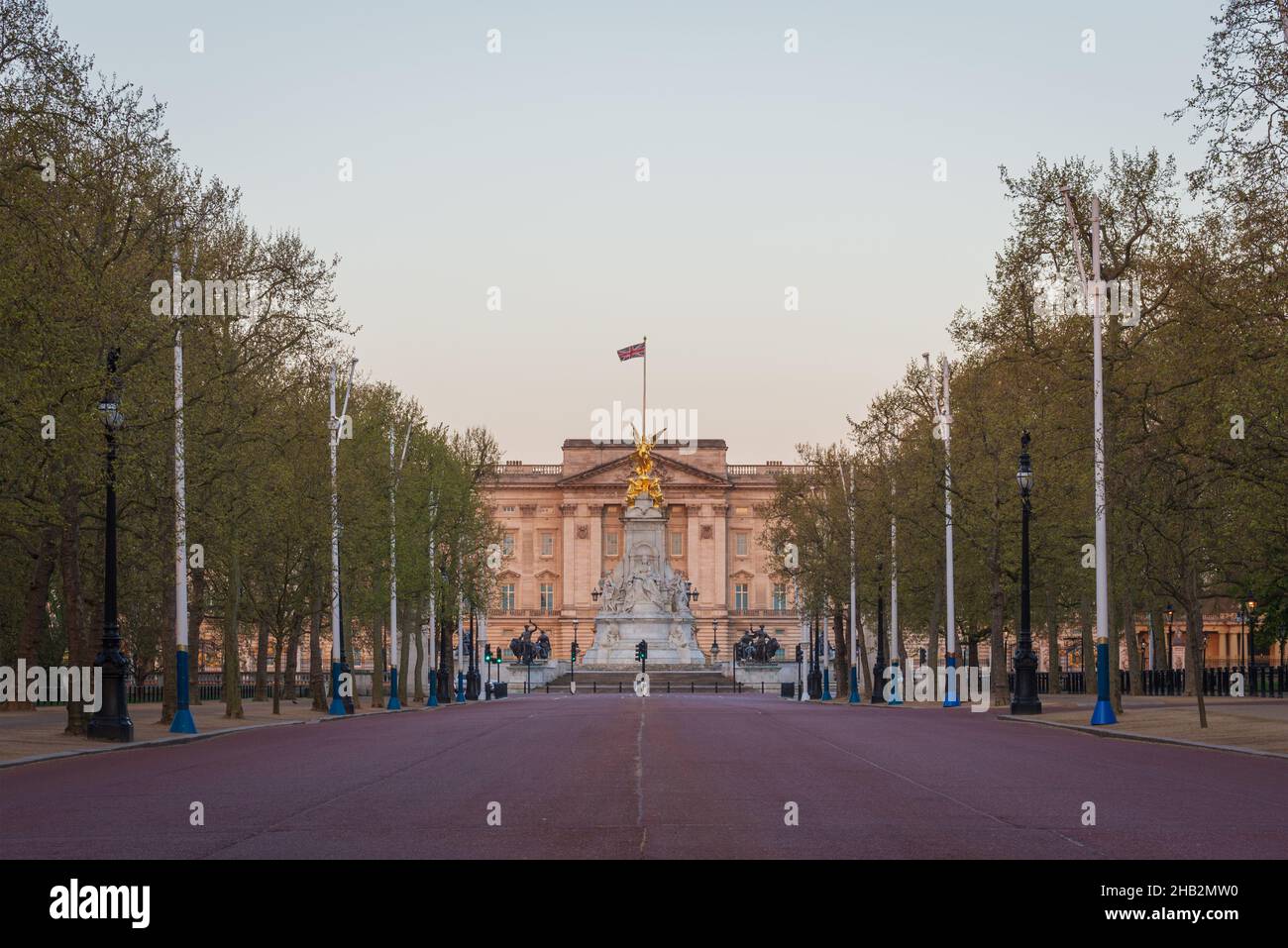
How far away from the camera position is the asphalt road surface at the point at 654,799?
14.2m

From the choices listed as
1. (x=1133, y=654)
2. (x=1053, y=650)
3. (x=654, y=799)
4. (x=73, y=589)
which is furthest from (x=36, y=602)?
(x=1053, y=650)

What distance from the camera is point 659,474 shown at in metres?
190

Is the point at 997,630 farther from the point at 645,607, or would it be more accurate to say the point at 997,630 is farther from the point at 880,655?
the point at 645,607

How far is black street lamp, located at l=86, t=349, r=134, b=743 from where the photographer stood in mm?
34625

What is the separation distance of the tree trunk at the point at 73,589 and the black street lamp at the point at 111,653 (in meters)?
1.15

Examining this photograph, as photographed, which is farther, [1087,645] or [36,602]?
[1087,645]

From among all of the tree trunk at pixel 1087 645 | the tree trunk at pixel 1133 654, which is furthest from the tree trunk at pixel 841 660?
the tree trunk at pixel 1133 654

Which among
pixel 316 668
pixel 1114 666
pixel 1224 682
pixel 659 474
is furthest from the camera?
pixel 659 474

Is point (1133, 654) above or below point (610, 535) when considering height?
below

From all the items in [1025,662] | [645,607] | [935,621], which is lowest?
[645,607]

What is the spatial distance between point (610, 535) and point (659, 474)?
958 centimetres

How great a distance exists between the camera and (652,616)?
121 metres
